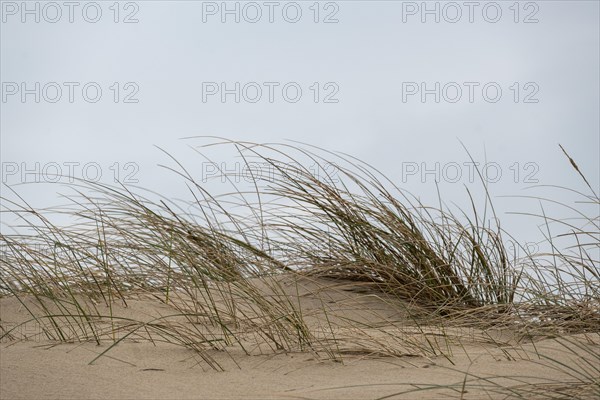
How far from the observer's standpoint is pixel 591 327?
3.03 meters

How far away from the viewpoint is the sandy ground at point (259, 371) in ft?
6.94

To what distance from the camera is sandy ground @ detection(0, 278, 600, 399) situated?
2.12 meters

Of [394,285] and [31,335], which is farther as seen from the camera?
[394,285]

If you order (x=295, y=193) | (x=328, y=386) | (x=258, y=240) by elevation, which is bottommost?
(x=328, y=386)

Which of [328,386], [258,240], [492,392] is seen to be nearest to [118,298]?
[258,240]

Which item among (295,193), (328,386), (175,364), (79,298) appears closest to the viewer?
(328,386)

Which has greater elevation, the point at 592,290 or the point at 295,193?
the point at 295,193

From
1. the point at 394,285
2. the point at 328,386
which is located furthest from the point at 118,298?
the point at 328,386

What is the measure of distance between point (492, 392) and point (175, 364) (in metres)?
1.01

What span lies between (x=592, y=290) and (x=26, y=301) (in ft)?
8.34

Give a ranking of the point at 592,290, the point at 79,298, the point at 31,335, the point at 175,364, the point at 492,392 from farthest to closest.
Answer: the point at 79,298
the point at 592,290
the point at 31,335
the point at 175,364
the point at 492,392

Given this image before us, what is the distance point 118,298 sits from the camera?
344 centimetres

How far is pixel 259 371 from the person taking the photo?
7.79ft

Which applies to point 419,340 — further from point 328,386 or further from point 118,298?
point 118,298
